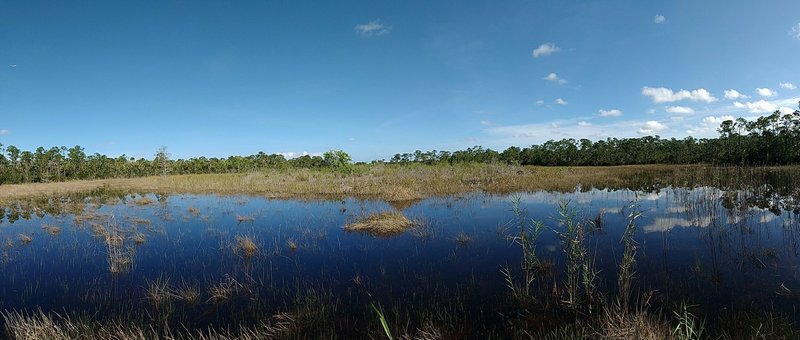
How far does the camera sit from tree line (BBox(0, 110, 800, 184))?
43500 mm

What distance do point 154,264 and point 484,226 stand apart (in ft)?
32.2

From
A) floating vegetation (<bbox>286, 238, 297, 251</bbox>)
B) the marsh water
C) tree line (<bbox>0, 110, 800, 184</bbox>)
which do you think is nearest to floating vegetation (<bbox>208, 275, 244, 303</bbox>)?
the marsh water

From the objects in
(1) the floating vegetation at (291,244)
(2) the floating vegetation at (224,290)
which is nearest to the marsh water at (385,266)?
(2) the floating vegetation at (224,290)

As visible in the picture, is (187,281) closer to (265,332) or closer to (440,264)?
(265,332)

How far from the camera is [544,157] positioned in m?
78.0

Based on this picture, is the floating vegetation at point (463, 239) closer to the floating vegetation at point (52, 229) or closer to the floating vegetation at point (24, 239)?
the floating vegetation at point (24, 239)

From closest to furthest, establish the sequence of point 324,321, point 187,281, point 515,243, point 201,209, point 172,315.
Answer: point 324,321 → point 172,315 → point 187,281 → point 515,243 → point 201,209

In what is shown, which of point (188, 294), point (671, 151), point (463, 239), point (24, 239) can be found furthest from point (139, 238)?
point (671, 151)

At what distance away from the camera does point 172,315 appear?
597 cm

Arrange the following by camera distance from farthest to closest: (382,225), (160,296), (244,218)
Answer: (244,218) < (382,225) < (160,296)

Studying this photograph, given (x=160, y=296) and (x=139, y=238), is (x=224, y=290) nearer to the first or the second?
(x=160, y=296)

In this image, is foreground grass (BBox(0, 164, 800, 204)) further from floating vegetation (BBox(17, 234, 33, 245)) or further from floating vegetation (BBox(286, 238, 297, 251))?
floating vegetation (BBox(17, 234, 33, 245))

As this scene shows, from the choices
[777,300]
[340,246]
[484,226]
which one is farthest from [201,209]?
[777,300]

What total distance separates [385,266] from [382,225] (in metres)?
3.99
